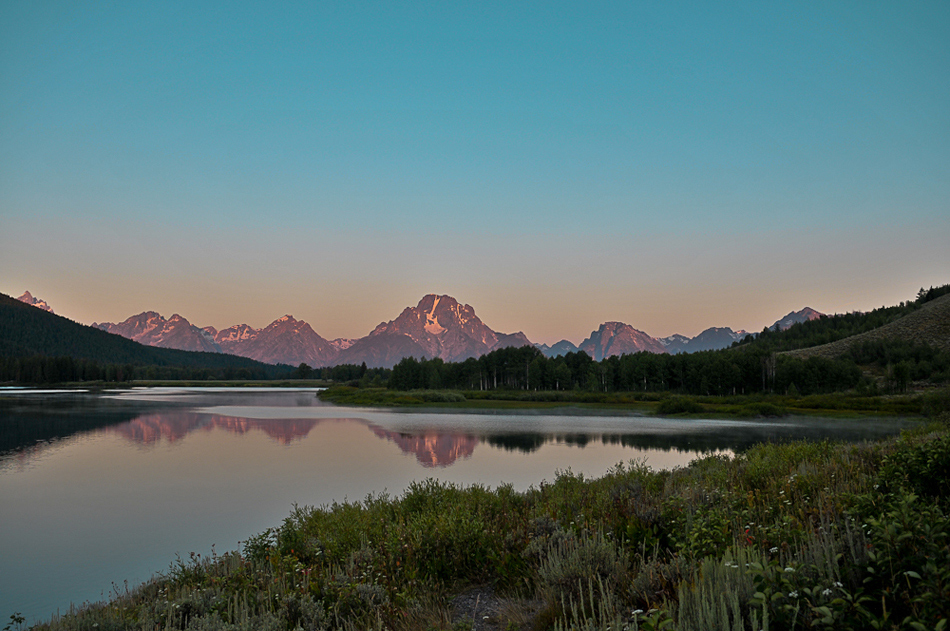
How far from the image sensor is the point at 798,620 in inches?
167

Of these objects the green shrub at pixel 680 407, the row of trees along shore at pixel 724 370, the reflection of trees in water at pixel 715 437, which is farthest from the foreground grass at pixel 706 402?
the row of trees along shore at pixel 724 370

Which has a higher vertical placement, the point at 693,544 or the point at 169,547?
the point at 693,544

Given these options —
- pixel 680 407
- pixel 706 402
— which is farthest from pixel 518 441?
pixel 706 402

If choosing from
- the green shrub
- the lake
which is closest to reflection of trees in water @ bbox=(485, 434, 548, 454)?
the lake

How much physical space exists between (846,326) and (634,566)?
183 metres

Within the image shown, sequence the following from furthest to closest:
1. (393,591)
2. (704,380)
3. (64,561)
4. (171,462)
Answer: (704,380) → (171,462) → (64,561) → (393,591)

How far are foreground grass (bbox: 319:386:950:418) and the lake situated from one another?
268 inches

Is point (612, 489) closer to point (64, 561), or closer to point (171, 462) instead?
point (64, 561)

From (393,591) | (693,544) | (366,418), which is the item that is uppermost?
(693,544)

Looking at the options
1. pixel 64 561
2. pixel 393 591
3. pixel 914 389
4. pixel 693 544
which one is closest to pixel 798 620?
pixel 693 544

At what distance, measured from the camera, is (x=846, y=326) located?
154 m

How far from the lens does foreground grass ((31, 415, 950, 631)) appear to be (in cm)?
421

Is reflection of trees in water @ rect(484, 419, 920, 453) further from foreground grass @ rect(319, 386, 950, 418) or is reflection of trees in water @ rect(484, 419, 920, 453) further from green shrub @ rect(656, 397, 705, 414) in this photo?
green shrub @ rect(656, 397, 705, 414)

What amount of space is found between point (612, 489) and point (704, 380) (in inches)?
3587
